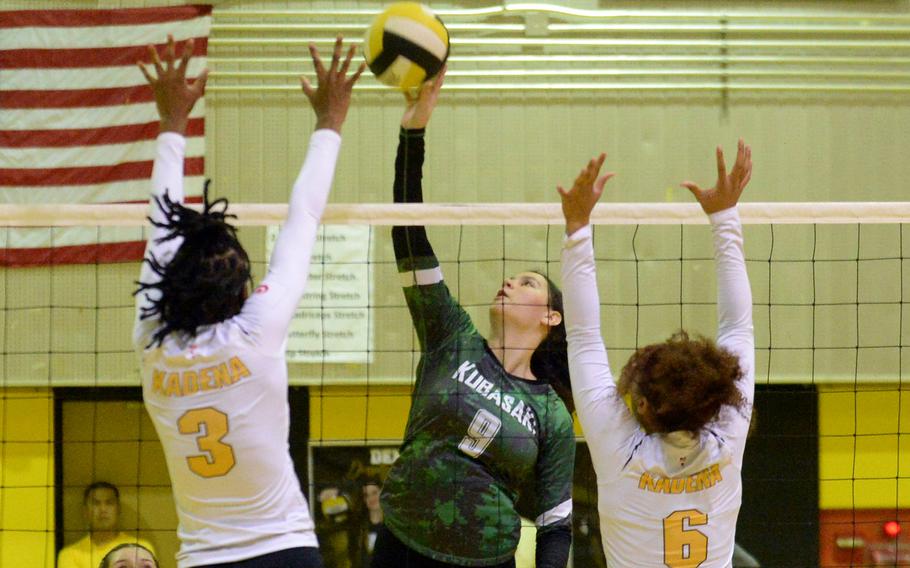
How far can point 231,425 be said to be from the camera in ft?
7.86

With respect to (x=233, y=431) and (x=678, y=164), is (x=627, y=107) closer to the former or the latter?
(x=678, y=164)

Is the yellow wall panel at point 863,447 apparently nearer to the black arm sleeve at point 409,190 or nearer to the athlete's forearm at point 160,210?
the black arm sleeve at point 409,190

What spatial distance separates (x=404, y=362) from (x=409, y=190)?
3.28m

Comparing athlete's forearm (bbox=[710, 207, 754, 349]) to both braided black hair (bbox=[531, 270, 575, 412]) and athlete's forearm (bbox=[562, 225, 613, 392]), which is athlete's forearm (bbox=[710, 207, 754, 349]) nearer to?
athlete's forearm (bbox=[562, 225, 613, 392])

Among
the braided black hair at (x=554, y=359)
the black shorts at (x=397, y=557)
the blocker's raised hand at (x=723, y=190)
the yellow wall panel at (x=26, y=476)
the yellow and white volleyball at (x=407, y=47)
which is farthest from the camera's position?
the yellow wall panel at (x=26, y=476)

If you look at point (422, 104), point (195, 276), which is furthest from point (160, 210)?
point (422, 104)

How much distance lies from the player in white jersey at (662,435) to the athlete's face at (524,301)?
1.09m

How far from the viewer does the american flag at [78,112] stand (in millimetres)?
6770

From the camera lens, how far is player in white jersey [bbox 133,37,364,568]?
240 cm

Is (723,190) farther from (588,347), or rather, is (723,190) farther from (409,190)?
(409,190)

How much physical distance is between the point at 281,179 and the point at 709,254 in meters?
2.93

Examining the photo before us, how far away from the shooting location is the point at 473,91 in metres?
6.89

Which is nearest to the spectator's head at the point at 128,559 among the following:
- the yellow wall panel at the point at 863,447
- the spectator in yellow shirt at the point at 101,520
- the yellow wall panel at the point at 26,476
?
the spectator in yellow shirt at the point at 101,520

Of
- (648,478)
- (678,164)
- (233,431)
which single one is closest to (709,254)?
(678,164)
